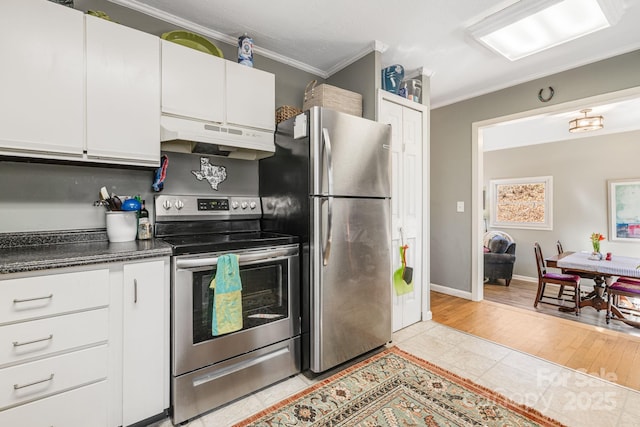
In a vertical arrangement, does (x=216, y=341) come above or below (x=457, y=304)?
above

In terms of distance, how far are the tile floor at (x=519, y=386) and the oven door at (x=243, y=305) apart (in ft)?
0.99

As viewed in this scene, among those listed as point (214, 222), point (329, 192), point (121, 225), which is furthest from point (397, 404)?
point (121, 225)

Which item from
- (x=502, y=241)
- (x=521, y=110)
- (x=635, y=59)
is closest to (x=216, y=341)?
(x=521, y=110)

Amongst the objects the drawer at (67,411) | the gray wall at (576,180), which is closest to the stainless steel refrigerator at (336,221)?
the drawer at (67,411)

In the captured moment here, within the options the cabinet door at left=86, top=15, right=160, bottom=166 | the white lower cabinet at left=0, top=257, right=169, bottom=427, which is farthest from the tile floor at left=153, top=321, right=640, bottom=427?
the cabinet door at left=86, top=15, right=160, bottom=166

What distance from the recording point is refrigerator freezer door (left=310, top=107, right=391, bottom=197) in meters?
1.86

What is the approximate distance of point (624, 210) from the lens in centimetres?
455

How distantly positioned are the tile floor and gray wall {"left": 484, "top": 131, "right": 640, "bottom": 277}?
3.95m

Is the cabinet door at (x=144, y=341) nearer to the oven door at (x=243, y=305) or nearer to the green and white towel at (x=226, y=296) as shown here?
the oven door at (x=243, y=305)

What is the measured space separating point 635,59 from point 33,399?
15.2 feet

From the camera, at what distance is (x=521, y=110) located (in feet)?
10.4

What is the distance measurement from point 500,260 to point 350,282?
4001 mm

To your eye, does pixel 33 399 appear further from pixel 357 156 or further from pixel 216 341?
pixel 357 156

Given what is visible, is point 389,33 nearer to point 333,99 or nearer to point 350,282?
point 333,99
